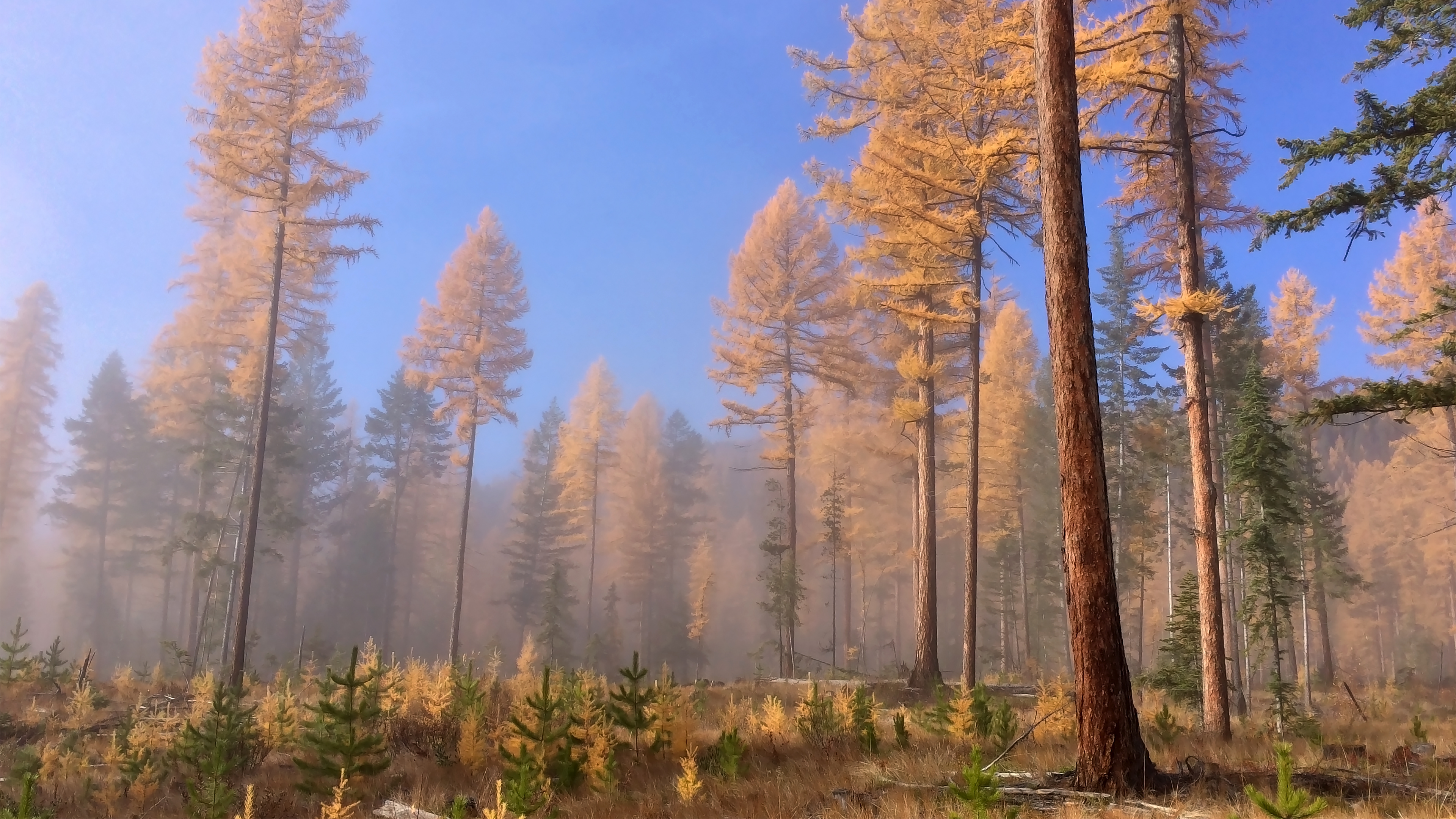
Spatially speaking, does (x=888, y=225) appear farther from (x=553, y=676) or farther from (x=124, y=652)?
(x=124, y=652)

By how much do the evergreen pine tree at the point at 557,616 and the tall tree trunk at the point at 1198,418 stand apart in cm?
2409

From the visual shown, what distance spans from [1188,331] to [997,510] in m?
23.0

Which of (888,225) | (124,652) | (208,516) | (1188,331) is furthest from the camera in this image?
(124,652)

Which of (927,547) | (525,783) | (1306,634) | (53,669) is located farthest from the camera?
(1306,634)

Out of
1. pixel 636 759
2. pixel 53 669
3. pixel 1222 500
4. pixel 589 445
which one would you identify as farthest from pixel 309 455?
pixel 1222 500

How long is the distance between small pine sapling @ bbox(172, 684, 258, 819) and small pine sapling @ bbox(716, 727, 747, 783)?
14.1 ft

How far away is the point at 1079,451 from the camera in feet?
20.7

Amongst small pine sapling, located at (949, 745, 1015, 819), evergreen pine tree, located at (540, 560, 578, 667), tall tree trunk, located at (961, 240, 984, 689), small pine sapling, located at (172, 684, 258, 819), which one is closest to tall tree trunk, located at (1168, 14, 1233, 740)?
tall tree trunk, located at (961, 240, 984, 689)

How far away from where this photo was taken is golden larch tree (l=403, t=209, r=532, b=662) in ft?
92.4

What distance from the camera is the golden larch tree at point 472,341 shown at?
92.4 feet

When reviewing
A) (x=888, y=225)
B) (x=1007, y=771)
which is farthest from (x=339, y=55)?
(x=1007, y=771)

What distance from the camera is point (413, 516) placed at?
1841 inches

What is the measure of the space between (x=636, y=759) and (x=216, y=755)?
13.4 ft

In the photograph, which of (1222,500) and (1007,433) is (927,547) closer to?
(1222,500)
